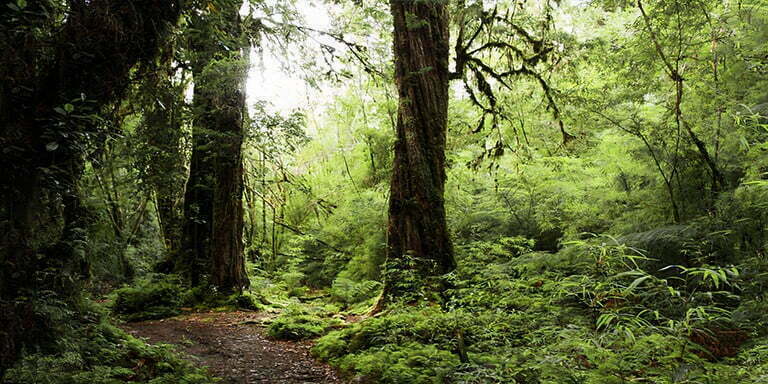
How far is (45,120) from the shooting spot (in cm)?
364

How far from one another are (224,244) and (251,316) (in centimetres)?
192

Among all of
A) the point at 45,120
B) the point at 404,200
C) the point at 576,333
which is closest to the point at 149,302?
the point at 404,200

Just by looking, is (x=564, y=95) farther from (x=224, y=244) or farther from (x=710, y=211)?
(x=224, y=244)

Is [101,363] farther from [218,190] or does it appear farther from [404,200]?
[218,190]

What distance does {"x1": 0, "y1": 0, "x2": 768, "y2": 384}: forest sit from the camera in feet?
11.8

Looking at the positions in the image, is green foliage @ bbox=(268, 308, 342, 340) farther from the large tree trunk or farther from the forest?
the large tree trunk

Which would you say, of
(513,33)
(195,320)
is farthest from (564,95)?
→ (195,320)

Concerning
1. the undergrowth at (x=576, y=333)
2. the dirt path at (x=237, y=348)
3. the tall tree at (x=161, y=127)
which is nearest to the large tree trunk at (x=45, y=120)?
the tall tree at (x=161, y=127)

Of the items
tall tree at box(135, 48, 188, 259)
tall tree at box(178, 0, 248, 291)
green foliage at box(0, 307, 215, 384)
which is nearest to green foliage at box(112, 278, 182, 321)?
tall tree at box(178, 0, 248, 291)

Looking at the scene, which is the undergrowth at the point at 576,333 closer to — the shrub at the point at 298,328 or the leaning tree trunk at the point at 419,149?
the shrub at the point at 298,328

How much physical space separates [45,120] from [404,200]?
5.12m

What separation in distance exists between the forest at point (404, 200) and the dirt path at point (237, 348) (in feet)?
0.19

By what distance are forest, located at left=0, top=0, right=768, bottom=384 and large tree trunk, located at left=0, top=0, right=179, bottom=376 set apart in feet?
0.05

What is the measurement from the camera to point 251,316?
28.3 feet
